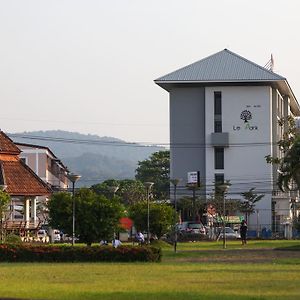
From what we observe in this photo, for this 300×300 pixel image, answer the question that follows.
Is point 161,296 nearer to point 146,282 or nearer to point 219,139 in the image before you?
point 146,282

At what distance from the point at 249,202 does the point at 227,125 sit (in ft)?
38.8

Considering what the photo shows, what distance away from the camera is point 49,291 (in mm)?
23328

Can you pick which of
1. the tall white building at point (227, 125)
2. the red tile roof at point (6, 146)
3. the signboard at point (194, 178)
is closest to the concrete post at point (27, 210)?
the red tile roof at point (6, 146)

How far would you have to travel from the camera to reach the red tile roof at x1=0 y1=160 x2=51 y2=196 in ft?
205

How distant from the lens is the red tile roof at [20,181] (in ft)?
205

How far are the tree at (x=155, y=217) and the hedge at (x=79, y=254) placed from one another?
23.3 meters

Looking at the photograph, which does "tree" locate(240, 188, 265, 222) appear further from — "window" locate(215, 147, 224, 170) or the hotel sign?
the hotel sign

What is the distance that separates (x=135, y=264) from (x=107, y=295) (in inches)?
646

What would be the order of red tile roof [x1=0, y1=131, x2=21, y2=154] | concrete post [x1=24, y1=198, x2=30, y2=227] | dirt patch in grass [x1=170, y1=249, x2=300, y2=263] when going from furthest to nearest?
concrete post [x1=24, y1=198, x2=30, y2=227], red tile roof [x1=0, y1=131, x2=21, y2=154], dirt patch in grass [x1=170, y1=249, x2=300, y2=263]

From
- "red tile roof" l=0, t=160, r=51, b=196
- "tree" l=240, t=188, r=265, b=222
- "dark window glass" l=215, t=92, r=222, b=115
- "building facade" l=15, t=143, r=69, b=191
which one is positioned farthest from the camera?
"building facade" l=15, t=143, r=69, b=191

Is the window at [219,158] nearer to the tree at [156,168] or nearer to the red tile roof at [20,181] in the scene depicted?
the tree at [156,168]

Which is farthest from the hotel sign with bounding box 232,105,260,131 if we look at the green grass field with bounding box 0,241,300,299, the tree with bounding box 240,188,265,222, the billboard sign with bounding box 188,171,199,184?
the green grass field with bounding box 0,241,300,299

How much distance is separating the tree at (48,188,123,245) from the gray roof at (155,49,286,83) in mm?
63268

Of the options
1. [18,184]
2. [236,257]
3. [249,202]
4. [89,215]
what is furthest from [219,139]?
[236,257]
